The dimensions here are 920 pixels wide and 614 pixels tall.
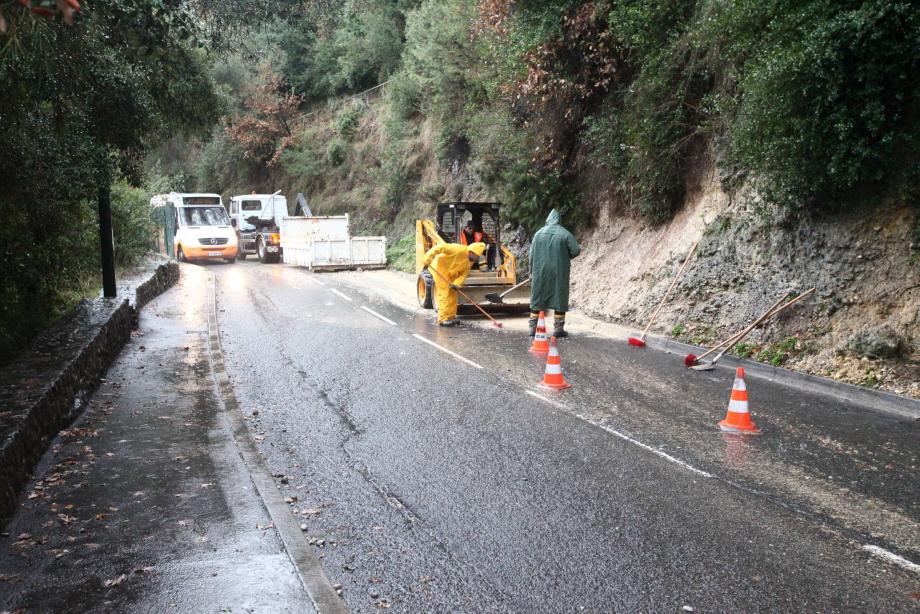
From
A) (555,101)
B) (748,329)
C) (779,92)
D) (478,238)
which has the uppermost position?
(555,101)

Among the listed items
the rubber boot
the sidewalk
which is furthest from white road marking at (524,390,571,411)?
the rubber boot

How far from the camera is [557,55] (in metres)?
16.1

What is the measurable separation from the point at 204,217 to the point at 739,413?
86.2ft

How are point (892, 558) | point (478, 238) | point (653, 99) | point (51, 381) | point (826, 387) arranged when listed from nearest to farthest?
point (892, 558), point (51, 381), point (826, 387), point (653, 99), point (478, 238)

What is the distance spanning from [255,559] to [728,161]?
1123 cm

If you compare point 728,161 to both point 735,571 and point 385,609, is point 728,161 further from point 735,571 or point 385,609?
point 385,609

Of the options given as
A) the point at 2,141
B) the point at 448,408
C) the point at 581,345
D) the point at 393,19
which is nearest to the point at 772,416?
the point at 448,408

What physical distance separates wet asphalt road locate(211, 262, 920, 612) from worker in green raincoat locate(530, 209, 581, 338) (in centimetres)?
221

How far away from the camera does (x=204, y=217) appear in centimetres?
2938

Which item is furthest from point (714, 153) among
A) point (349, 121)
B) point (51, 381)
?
point (349, 121)

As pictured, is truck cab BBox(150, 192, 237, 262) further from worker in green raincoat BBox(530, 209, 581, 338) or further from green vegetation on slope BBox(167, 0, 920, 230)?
worker in green raincoat BBox(530, 209, 581, 338)

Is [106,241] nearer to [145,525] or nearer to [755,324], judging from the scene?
[145,525]

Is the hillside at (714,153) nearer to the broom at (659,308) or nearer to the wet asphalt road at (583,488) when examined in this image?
the broom at (659,308)

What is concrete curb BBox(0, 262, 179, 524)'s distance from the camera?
17.0 ft
